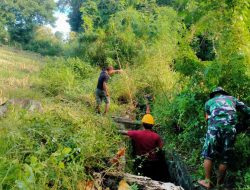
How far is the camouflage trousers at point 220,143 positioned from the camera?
483cm

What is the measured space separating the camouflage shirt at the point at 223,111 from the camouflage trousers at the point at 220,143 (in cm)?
7

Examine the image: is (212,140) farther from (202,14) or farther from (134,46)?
(134,46)

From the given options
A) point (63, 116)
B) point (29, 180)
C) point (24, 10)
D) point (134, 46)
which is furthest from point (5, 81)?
point (24, 10)

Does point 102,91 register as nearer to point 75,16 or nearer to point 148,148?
point 148,148

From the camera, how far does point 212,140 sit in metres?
4.86

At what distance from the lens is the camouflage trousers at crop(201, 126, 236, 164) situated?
4.83 meters

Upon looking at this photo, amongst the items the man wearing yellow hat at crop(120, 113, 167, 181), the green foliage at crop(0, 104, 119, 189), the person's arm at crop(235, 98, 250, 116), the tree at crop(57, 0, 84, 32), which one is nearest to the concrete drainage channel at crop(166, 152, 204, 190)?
the man wearing yellow hat at crop(120, 113, 167, 181)

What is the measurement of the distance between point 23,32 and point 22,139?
40719 millimetres

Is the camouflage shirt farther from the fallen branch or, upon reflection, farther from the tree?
the tree

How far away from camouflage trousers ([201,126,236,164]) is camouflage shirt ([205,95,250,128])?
74 millimetres

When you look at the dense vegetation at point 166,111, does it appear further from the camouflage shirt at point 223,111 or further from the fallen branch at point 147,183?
the camouflage shirt at point 223,111

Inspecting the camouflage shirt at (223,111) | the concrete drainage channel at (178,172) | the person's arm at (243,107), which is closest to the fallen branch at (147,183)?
the concrete drainage channel at (178,172)

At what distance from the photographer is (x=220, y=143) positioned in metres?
4.88

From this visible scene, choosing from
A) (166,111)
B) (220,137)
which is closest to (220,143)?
(220,137)
